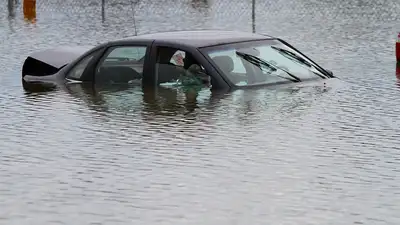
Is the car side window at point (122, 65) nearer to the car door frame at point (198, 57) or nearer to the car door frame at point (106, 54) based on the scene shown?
the car door frame at point (106, 54)

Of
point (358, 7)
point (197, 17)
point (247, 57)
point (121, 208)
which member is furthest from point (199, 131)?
point (358, 7)

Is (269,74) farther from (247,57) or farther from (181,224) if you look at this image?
(181,224)

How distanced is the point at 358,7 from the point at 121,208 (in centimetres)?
2982

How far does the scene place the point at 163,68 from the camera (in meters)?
15.8

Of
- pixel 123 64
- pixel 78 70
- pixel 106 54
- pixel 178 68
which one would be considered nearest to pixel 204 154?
pixel 178 68

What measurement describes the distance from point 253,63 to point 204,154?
427cm

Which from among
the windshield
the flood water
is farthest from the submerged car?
the flood water

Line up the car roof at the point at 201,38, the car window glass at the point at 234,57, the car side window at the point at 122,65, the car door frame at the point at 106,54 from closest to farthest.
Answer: the car window glass at the point at 234,57, the car roof at the point at 201,38, the car door frame at the point at 106,54, the car side window at the point at 122,65

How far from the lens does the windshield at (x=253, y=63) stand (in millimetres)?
15219

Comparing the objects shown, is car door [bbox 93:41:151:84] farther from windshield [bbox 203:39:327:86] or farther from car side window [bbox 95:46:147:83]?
windshield [bbox 203:39:327:86]

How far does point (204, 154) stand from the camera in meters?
11.1

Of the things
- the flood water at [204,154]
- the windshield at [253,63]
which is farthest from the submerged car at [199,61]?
the flood water at [204,154]

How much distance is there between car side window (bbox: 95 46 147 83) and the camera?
15820mm

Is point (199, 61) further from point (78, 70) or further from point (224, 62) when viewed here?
point (78, 70)
